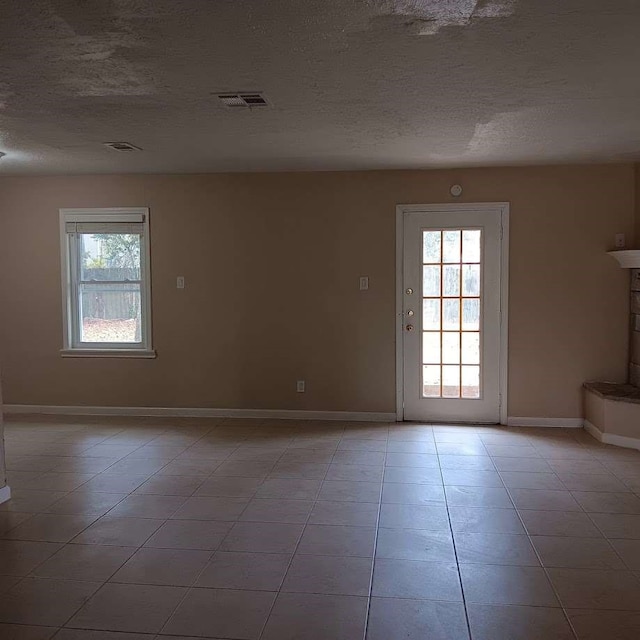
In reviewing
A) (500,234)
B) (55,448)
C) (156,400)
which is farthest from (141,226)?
(500,234)

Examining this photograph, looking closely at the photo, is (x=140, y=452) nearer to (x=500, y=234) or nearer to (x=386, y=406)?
(x=386, y=406)

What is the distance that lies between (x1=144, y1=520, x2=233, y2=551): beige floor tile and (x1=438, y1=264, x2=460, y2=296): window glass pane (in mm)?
3112

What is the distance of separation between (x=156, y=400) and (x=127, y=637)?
389 centimetres

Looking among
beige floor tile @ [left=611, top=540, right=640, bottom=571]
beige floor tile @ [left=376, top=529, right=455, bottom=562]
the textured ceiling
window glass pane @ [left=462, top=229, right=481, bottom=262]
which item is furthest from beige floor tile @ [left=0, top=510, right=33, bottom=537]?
window glass pane @ [left=462, top=229, right=481, bottom=262]

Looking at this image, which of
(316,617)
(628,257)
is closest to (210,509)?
(316,617)

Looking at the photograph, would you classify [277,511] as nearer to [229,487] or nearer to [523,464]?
[229,487]

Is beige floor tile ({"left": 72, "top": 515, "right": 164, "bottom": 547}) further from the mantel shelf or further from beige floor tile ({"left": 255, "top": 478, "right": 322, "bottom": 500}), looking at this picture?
the mantel shelf

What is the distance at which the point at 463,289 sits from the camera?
5715 mm

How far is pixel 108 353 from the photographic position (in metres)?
6.17

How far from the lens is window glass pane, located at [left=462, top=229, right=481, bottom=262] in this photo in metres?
5.67

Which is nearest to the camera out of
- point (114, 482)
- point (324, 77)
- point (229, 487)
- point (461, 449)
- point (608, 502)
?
point (324, 77)

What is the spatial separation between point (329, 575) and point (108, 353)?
3.99 meters

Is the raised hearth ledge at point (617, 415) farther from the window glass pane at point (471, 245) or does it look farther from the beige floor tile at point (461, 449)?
the window glass pane at point (471, 245)

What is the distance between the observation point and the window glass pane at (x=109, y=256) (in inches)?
243
